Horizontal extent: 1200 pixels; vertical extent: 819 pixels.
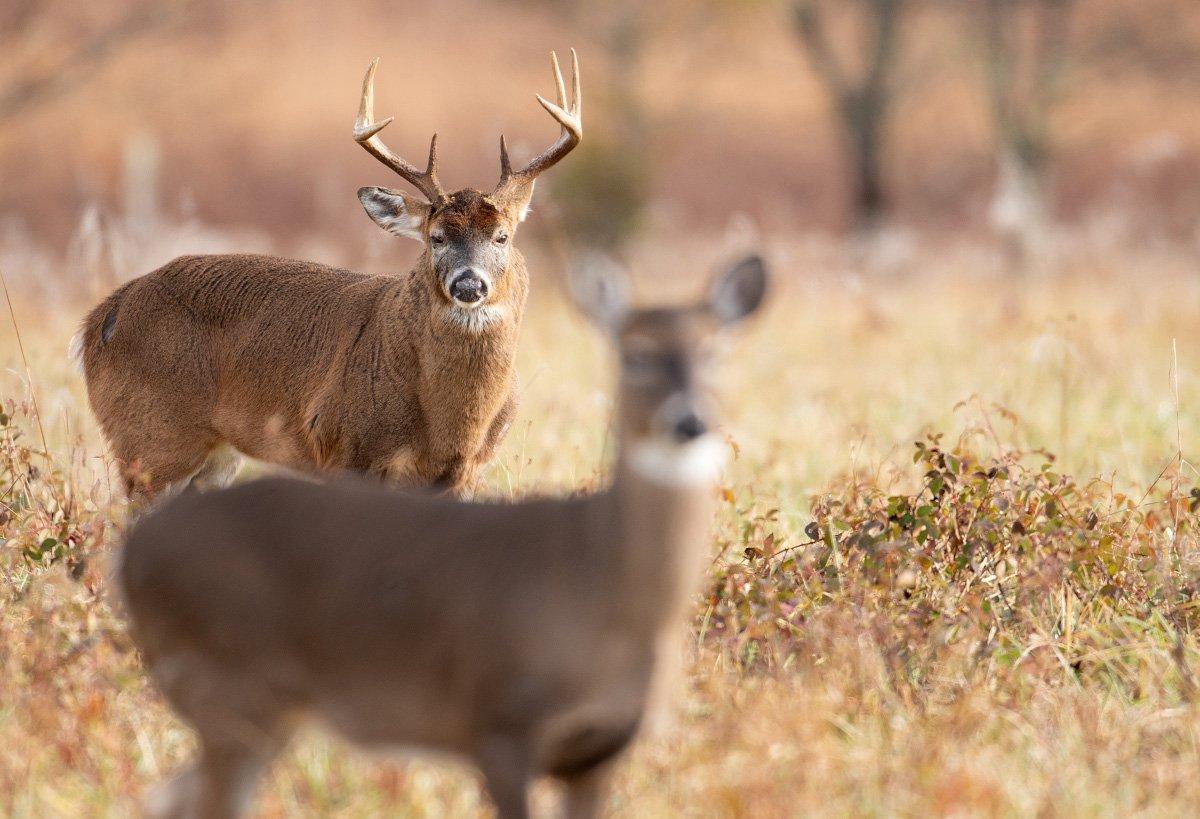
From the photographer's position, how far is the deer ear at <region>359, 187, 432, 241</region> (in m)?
6.32

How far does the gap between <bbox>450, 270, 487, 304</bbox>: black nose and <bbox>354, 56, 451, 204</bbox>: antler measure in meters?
0.47

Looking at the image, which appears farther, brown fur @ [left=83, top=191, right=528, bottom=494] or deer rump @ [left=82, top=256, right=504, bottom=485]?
deer rump @ [left=82, top=256, right=504, bottom=485]

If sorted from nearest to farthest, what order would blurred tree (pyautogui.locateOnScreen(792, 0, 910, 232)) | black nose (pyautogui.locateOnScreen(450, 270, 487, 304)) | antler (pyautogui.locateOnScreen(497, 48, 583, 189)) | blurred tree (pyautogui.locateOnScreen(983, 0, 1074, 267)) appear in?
black nose (pyautogui.locateOnScreen(450, 270, 487, 304)) → antler (pyautogui.locateOnScreen(497, 48, 583, 189)) → blurred tree (pyautogui.locateOnScreen(983, 0, 1074, 267)) → blurred tree (pyautogui.locateOnScreen(792, 0, 910, 232))

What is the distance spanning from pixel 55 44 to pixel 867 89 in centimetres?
1083

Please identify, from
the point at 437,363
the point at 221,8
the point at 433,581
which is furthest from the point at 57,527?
the point at 221,8

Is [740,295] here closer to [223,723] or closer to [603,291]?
[603,291]

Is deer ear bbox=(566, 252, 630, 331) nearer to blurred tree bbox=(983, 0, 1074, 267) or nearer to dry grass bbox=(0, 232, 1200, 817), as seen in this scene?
dry grass bbox=(0, 232, 1200, 817)

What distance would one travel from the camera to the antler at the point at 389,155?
6.18 m

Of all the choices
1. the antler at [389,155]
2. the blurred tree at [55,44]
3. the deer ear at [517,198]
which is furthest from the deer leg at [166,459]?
the blurred tree at [55,44]

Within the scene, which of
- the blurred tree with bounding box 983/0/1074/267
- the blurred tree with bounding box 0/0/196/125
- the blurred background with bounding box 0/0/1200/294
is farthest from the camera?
the blurred tree with bounding box 983/0/1074/267

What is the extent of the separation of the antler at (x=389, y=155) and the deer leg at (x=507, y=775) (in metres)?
3.40

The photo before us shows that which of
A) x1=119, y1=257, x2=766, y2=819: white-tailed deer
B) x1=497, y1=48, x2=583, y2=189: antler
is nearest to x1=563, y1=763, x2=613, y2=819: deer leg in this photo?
x1=119, y1=257, x2=766, y2=819: white-tailed deer

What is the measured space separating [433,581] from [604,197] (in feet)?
53.2

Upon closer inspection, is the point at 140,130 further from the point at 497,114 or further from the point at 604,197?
the point at 604,197
